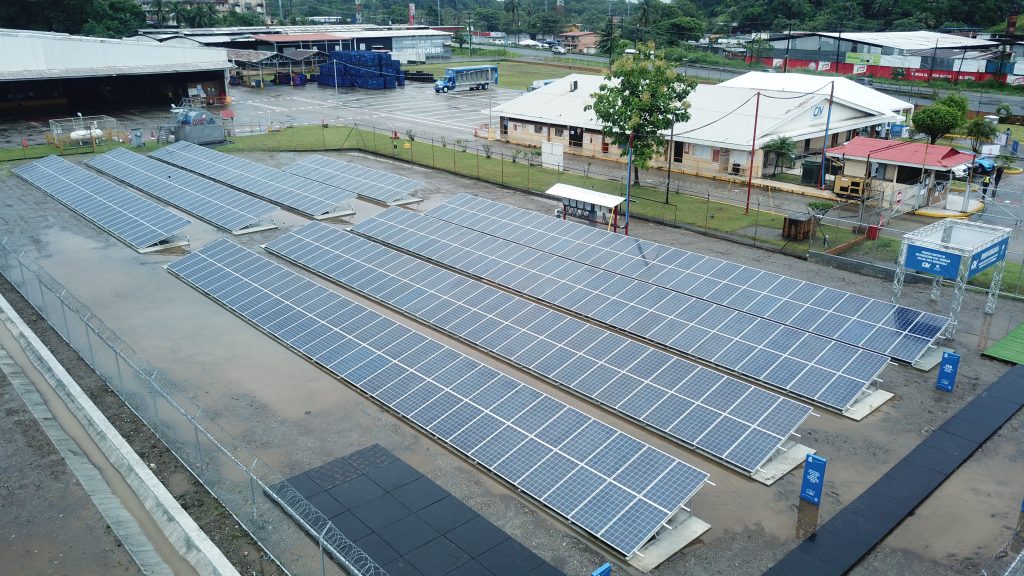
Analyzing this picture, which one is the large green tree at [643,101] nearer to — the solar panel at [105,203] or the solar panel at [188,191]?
the solar panel at [188,191]

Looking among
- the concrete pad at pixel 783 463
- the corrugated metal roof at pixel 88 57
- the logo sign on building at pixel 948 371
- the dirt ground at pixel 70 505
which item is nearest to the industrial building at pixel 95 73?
the corrugated metal roof at pixel 88 57

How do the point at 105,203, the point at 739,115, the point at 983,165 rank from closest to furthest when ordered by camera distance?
the point at 105,203
the point at 983,165
the point at 739,115

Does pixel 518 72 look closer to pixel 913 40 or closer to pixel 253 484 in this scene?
pixel 913 40

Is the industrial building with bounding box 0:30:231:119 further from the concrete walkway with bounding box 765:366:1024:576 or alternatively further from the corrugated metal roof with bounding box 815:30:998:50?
the corrugated metal roof with bounding box 815:30:998:50

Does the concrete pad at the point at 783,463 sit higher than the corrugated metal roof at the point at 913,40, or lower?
lower

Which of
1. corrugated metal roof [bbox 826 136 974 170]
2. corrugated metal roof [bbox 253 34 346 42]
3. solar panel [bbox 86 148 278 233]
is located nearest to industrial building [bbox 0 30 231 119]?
solar panel [bbox 86 148 278 233]

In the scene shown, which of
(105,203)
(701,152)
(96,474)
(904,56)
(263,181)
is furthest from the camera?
(904,56)

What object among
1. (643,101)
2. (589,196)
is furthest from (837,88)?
(589,196)
